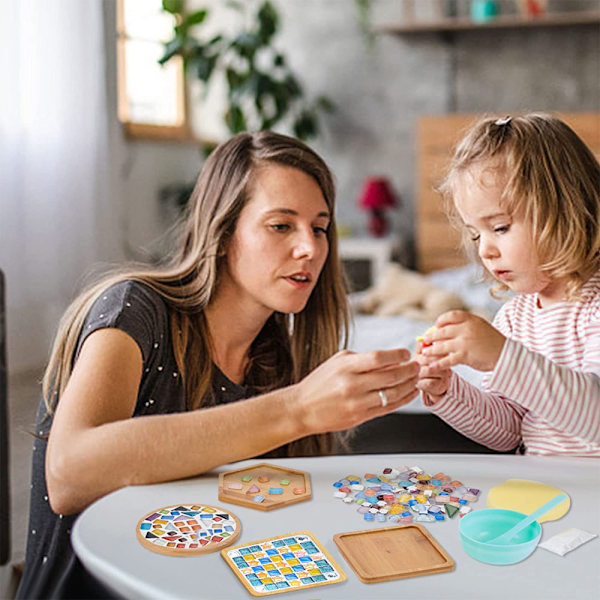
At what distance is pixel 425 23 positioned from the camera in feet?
16.1

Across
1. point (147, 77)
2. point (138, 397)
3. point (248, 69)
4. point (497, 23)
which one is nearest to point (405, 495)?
point (138, 397)

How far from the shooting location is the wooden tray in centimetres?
92

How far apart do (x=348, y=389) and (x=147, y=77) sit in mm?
4292

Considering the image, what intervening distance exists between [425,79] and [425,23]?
1.30 ft

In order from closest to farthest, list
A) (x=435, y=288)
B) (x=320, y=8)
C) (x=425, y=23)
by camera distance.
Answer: (x=435, y=288)
(x=425, y=23)
(x=320, y=8)

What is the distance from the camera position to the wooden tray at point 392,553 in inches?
36.2

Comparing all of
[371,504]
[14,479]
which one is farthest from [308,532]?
[14,479]

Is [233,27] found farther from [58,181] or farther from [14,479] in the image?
[14,479]

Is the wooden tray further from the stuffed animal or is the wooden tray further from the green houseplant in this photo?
the green houseplant

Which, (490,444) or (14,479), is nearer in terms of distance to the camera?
(490,444)

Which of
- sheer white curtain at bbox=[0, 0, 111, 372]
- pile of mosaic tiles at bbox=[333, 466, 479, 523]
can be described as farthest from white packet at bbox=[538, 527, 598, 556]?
sheer white curtain at bbox=[0, 0, 111, 372]

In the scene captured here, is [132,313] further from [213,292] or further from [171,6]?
[171,6]

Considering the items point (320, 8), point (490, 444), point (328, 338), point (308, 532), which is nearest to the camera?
point (308, 532)

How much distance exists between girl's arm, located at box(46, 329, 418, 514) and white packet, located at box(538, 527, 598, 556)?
264 millimetres
